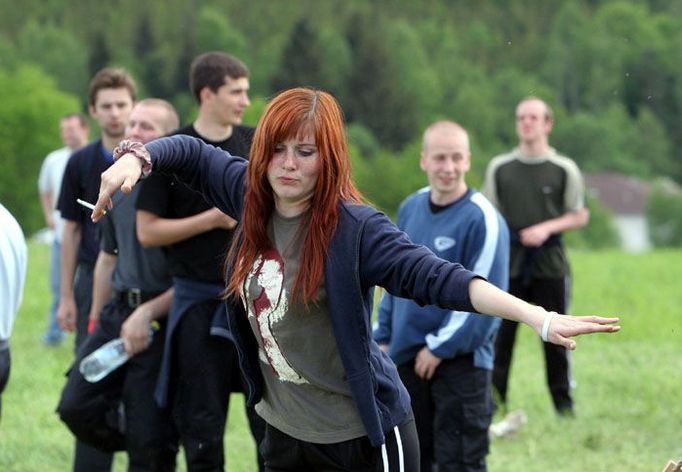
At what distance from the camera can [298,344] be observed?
14.3 feet

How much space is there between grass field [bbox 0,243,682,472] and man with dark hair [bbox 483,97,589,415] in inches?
18.1

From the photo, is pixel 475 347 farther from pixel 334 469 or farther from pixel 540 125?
pixel 540 125

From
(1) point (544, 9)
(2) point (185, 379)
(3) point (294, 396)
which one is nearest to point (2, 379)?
(2) point (185, 379)

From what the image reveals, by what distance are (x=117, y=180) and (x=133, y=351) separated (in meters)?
2.43

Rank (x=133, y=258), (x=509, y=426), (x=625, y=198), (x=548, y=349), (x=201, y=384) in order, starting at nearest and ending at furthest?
(x=201, y=384)
(x=133, y=258)
(x=509, y=426)
(x=548, y=349)
(x=625, y=198)

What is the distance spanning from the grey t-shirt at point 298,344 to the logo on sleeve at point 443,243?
2.09 m

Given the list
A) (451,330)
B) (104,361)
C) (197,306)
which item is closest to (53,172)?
(104,361)

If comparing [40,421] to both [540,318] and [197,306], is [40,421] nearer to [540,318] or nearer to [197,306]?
[197,306]

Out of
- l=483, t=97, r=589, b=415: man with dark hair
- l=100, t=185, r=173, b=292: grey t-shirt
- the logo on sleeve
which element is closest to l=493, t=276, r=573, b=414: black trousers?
l=483, t=97, r=589, b=415: man with dark hair

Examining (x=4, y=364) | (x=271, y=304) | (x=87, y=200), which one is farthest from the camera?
(x=87, y=200)

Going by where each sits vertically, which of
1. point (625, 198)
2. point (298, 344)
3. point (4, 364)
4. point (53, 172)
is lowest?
point (4, 364)

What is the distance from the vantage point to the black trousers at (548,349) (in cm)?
979

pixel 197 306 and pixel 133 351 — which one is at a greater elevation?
pixel 197 306

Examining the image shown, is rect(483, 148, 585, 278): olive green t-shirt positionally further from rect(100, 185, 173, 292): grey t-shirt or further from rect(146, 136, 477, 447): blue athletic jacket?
rect(146, 136, 477, 447): blue athletic jacket
